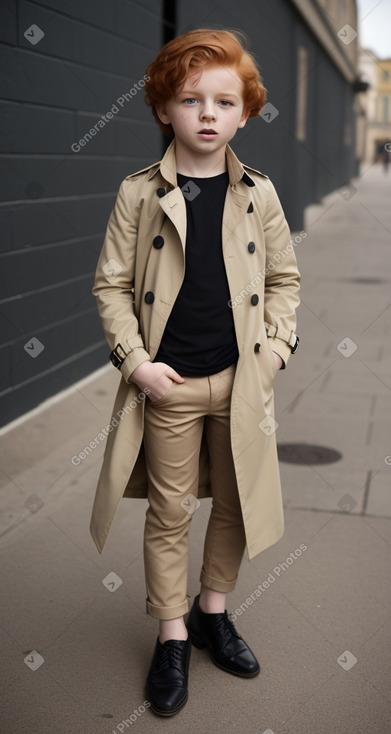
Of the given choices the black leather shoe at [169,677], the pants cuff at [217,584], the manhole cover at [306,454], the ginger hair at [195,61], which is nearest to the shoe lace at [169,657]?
the black leather shoe at [169,677]

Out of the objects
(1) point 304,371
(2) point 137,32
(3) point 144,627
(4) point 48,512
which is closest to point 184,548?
(3) point 144,627

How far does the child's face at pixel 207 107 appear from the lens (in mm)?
2551

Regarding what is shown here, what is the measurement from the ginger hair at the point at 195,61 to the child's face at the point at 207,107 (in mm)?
19

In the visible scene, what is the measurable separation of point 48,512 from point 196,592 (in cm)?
103

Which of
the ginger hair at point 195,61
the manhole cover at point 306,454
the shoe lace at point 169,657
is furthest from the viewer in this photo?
the manhole cover at point 306,454

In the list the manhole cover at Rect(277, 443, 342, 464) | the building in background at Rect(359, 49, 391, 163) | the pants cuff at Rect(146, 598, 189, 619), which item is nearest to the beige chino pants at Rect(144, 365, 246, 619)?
the pants cuff at Rect(146, 598, 189, 619)

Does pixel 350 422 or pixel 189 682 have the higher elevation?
pixel 189 682

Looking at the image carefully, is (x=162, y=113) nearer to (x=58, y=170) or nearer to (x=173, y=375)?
(x=173, y=375)

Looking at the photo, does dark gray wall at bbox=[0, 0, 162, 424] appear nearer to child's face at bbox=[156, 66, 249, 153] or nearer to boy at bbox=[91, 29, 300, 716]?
boy at bbox=[91, 29, 300, 716]

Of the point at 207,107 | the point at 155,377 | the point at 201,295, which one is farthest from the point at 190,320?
the point at 207,107

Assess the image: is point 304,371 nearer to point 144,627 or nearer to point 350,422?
point 350,422

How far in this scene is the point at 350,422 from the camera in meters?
5.77

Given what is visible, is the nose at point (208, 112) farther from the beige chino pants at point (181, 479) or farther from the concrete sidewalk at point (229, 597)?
the concrete sidewalk at point (229, 597)

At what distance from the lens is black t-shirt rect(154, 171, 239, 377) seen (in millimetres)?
2697
